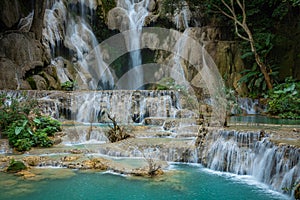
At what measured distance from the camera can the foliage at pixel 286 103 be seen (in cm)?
1201

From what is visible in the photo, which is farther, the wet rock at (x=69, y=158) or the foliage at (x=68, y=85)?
the foliage at (x=68, y=85)

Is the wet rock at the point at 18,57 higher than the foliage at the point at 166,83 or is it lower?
higher

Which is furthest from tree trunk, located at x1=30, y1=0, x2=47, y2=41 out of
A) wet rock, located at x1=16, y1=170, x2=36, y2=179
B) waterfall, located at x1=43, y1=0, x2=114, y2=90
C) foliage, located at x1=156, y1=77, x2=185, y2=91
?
wet rock, located at x1=16, y1=170, x2=36, y2=179

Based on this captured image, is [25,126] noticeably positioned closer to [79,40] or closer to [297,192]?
[297,192]

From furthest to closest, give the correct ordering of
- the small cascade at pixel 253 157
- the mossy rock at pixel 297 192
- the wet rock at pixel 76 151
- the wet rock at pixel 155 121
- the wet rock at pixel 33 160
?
the wet rock at pixel 155 121 → the wet rock at pixel 76 151 → the wet rock at pixel 33 160 → the small cascade at pixel 253 157 → the mossy rock at pixel 297 192

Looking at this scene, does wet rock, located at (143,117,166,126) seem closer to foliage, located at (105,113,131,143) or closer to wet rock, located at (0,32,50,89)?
Answer: foliage, located at (105,113,131,143)

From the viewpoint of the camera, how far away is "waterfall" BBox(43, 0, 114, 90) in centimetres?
1836

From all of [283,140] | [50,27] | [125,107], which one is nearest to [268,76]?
[125,107]

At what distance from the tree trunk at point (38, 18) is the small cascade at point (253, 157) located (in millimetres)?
12774

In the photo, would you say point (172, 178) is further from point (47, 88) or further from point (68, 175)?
point (47, 88)

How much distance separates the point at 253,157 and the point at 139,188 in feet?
8.80

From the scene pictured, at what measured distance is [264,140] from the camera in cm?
632

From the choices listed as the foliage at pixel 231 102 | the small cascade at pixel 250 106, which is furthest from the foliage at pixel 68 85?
the small cascade at pixel 250 106

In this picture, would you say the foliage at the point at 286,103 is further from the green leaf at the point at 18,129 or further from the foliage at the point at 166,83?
the green leaf at the point at 18,129
